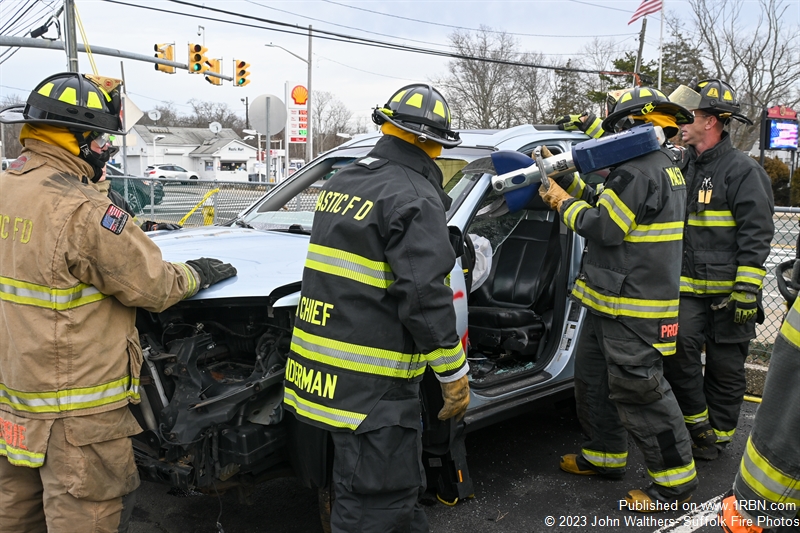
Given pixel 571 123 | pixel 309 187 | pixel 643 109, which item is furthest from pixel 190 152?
pixel 643 109

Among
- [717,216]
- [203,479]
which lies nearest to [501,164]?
[717,216]

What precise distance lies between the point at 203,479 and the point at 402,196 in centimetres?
138

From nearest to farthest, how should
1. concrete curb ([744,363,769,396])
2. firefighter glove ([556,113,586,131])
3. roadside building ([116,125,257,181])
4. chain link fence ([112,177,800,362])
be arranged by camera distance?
1. firefighter glove ([556,113,586,131])
2. concrete curb ([744,363,769,396])
3. chain link fence ([112,177,800,362])
4. roadside building ([116,125,257,181])

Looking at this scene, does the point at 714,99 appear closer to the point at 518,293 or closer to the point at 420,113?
the point at 518,293

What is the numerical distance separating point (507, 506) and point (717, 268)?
6.51ft

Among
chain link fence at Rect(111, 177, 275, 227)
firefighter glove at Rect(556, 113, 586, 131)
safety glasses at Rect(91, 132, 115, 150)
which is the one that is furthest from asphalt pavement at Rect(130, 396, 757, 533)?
chain link fence at Rect(111, 177, 275, 227)

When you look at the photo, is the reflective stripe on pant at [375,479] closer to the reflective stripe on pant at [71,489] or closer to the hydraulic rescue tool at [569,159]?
the reflective stripe on pant at [71,489]

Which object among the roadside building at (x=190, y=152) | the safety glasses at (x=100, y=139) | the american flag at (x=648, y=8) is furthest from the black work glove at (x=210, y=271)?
the roadside building at (x=190, y=152)

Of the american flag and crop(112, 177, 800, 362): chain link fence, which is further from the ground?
the american flag

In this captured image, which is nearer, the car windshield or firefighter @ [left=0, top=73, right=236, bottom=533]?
firefighter @ [left=0, top=73, right=236, bottom=533]

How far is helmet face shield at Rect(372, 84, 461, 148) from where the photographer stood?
8.48ft

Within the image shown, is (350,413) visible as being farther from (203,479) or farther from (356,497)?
(203,479)

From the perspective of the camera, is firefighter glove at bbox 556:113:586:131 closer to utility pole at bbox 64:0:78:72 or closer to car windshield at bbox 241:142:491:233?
car windshield at bbox 241:142:491:233

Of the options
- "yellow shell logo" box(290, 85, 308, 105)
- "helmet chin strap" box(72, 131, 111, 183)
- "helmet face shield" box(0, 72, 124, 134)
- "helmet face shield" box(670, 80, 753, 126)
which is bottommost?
"helmet chin strap" box(72, 131, 111, 183)
